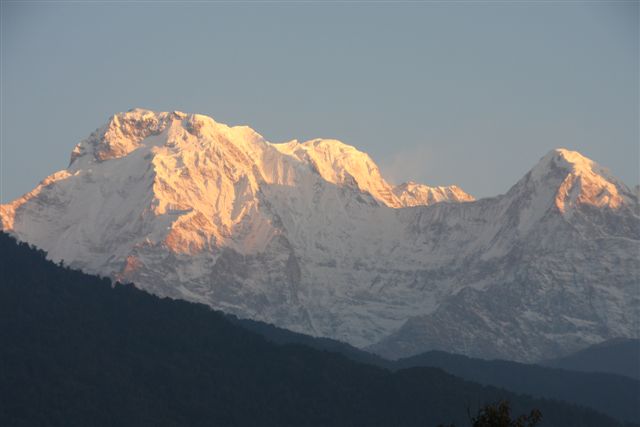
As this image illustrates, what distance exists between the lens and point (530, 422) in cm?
14725

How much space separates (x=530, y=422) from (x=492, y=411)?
399 cm

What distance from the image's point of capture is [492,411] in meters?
145
